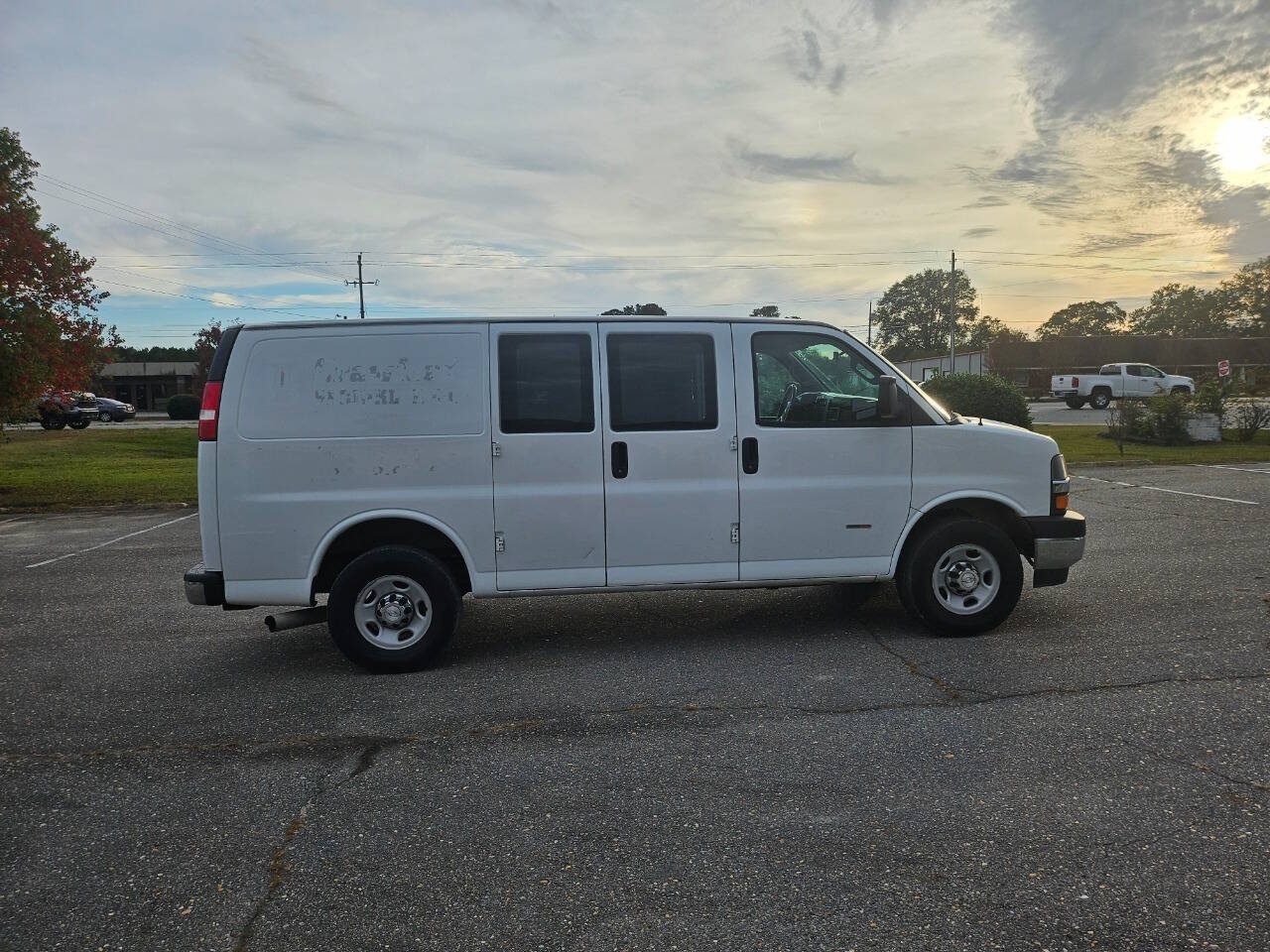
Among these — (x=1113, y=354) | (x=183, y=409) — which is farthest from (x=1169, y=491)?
(x=1113, y=354)

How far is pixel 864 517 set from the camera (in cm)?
605

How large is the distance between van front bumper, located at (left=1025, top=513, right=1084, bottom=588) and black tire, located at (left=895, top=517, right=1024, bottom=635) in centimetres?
15

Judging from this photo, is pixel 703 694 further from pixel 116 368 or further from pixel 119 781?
pixel 116 368

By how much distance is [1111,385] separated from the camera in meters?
38.3

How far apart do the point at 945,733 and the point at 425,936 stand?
2.64m

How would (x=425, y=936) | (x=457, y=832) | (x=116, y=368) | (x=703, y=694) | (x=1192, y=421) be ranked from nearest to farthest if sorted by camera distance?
(x=425, y=936)
(x=457, y=832)
(x=703, y=694)
(x=1192, y=421)
(x=116, y=368)

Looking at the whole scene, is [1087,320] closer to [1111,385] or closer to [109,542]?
[1111,385]

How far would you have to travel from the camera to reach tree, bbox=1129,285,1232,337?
83.6 meters

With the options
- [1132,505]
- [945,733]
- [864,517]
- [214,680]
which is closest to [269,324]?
[214,680]

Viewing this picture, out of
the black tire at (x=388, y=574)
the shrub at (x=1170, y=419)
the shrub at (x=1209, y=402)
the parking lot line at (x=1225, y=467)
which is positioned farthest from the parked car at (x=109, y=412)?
the black tire at (x=388, y=574)

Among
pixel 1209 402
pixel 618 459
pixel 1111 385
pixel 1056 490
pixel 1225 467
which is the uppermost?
pixel 1111 385

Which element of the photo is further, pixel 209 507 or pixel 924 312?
pixel 924 312

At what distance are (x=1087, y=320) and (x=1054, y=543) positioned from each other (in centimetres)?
11206

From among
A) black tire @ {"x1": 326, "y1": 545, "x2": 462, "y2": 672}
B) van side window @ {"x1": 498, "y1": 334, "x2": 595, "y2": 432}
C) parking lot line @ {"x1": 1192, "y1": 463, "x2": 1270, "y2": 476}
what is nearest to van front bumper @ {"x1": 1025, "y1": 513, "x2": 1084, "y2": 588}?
van side window @ {"x1": 498, "y1": 334, "x2": 595, "y2": 432}
